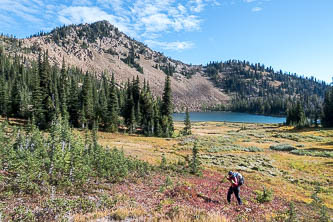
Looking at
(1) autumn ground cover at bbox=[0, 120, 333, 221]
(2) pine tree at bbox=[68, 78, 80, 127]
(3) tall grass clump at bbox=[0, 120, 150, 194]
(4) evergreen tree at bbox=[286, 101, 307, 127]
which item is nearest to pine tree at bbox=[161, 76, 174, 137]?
(2) pine tree at bbox=[68, 78, 80, 127]

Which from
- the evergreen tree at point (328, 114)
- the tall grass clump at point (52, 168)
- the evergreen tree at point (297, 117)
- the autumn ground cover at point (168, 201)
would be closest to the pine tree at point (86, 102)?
the tall grass clump at point (52, 168)

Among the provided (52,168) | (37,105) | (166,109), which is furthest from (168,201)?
(166,109)

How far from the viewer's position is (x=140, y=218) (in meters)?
8.35

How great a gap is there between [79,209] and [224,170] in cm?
2196

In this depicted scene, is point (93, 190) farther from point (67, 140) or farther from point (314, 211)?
point (314, 211)

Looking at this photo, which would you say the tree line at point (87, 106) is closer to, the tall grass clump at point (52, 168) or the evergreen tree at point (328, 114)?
the tall grass clump at point (52, 168)

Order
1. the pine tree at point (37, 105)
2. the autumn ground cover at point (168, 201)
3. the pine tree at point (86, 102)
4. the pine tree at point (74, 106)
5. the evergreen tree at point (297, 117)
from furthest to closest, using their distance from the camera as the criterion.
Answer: the evergreen tree at point (297, 117) → the pine tree at point (86, 102) → the pine tree at point (74, 106) → the pine tree at point (37, 105) → the autumn ground cover at point (168, 201)

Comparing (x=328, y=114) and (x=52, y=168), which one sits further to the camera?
(x=328, y=114)

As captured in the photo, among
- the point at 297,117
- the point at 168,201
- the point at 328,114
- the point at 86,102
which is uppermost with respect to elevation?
the point at 86,102

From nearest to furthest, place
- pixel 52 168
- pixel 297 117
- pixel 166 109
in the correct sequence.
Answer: pixel 52 168
pixel 166 109
pixel 297 117

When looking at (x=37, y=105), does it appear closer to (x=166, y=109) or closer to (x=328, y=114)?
(x=166, y=109)

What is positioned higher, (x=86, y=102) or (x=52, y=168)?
(x=86, y=102)

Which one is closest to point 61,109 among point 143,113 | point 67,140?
point 143,113

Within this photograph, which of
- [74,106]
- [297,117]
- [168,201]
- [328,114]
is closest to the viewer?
[168,201]
